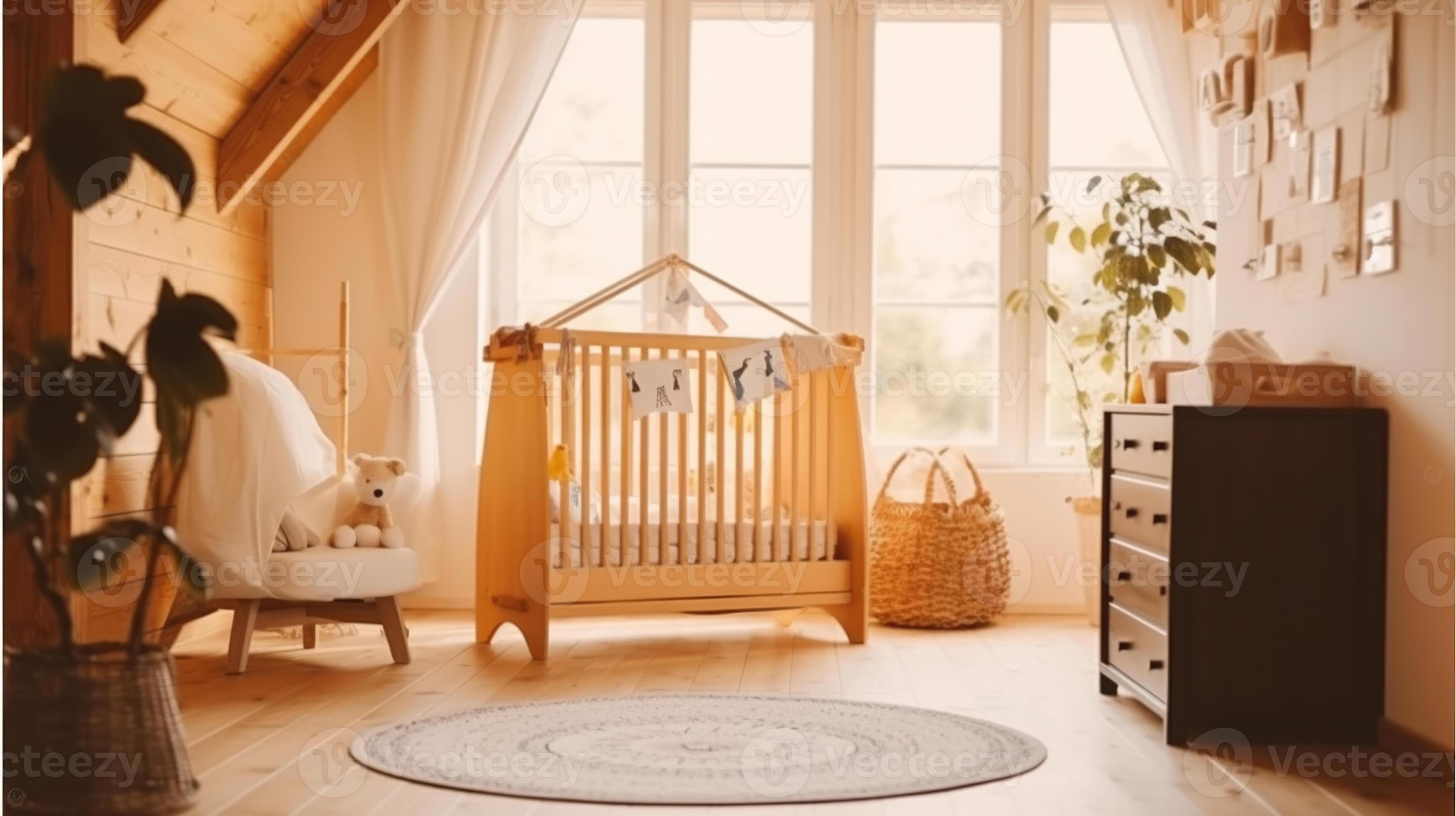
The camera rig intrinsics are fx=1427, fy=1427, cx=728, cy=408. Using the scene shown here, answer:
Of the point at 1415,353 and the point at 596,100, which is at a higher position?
the point at 596,100

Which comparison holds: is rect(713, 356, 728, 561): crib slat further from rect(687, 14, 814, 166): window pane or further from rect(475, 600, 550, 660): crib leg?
rect(687, 14, 814, 166): window pane

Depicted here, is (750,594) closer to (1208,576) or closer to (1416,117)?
(1208,576)

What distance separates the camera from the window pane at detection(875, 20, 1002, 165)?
16.1 ft

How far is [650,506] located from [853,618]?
71 centimetres

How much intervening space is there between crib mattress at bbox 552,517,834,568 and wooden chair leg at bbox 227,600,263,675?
0.77 metres

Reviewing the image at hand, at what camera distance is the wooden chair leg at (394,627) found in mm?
3621

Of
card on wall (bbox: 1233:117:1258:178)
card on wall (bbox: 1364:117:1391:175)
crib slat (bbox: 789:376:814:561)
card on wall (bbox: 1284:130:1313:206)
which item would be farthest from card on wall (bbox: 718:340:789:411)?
card on wall (bbox: 1364:117:1391:175)

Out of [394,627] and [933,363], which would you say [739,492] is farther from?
[933,363]

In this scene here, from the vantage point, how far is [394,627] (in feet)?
11.9

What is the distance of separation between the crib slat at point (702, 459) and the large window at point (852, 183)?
95 cm

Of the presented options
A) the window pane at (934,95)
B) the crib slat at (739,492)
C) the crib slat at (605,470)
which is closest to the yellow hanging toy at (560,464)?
the crib slat at (605,470)

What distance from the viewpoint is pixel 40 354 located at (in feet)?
5.30

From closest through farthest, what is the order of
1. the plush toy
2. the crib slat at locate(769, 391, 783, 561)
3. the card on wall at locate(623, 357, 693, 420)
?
the plush toy
the card on wall at locate(623, 357, 693, 420)
the crib slat at locate(769, 391, 783, 561)

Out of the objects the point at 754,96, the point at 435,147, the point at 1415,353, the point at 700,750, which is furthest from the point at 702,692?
the point at 754,96
